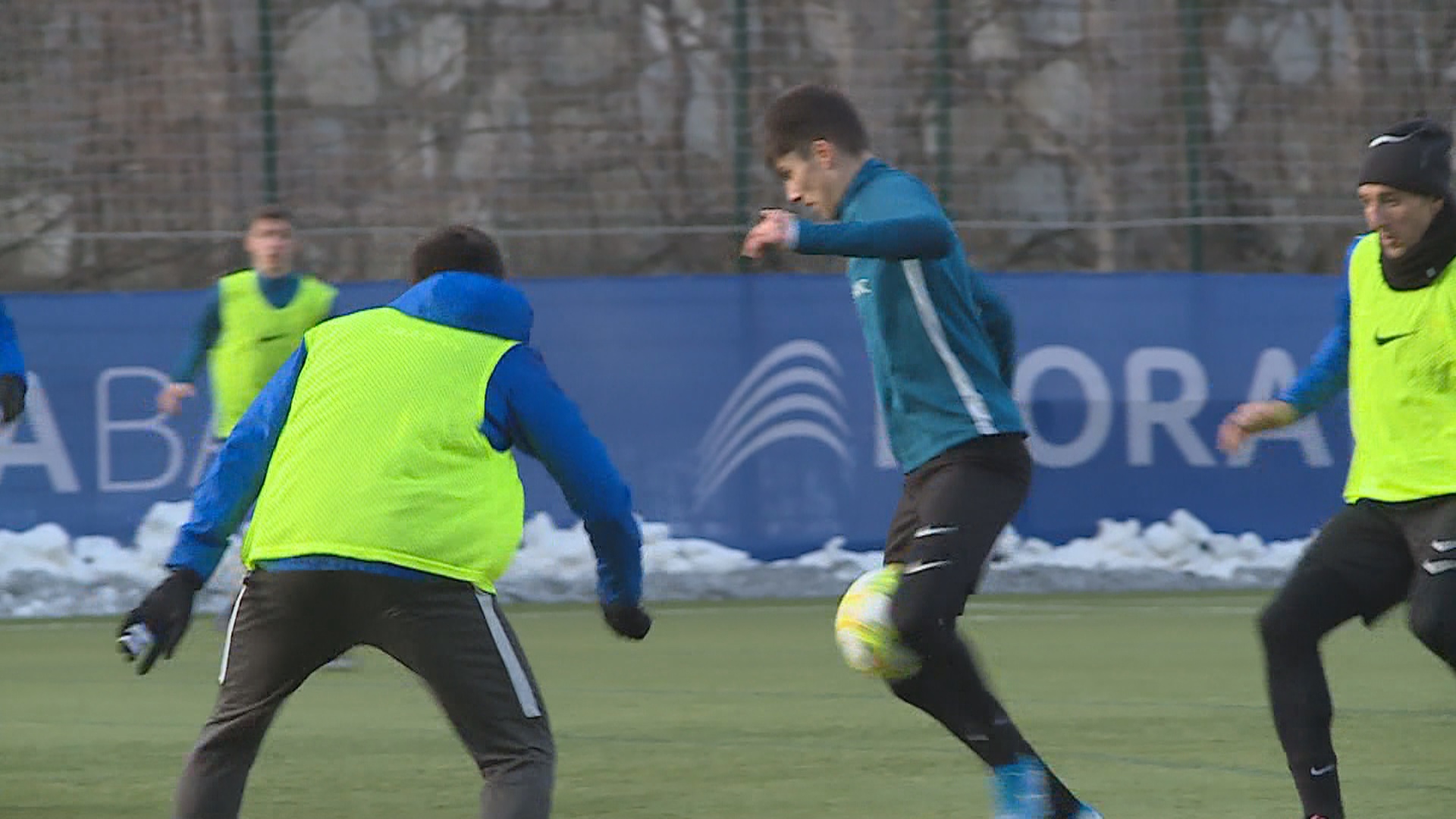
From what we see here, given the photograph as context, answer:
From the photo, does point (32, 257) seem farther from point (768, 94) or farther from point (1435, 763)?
point (1435, 763)

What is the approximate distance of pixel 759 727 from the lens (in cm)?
994

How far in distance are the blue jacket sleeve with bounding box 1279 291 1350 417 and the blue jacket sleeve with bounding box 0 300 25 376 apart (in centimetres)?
412

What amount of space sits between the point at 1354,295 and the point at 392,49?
12.3 metres

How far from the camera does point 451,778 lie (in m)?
8.63

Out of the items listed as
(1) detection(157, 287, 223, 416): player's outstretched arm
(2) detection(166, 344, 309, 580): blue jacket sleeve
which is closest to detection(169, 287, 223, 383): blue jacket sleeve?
(1) detection(157, 287, 223, 416): player's outstretched arm

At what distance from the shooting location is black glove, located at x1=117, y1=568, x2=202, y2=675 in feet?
18.2

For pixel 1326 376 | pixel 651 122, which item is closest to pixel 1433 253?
pixel 1326 376

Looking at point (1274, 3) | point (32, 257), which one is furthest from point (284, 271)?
point (1274, 3)

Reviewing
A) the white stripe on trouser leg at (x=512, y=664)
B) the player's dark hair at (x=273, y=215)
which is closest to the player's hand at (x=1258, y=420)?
the white stripe on trouser leg at (x=512, y=664)

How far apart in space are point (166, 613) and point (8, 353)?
3713 millimetres

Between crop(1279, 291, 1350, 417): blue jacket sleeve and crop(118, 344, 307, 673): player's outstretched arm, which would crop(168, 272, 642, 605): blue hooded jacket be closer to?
crop(118, 344, 307, 673): player's outstretched arm

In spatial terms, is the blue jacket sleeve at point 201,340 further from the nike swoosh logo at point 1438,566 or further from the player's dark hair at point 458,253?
the nike swoosh logo at point 1438,566

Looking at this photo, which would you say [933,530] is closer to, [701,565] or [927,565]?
[927,565]

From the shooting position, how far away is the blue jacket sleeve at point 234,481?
5.67m
